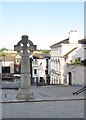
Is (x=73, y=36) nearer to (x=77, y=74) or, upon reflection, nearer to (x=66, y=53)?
(x=66, y=53)

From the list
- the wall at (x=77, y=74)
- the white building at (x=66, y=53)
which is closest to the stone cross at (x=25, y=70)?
the wall at (x=77, y=74)

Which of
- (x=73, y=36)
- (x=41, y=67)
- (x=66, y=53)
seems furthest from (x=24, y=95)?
(x=41, y=67)

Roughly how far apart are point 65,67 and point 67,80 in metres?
3.84

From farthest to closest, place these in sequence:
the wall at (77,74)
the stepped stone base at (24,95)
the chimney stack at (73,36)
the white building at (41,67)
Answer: the white building at (41,67) < the chimney stack at (73,36) < the wall at (77,74) < the stepped stone base at (24,95)

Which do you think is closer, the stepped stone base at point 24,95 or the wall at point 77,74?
the stepped stone base at point 24,95

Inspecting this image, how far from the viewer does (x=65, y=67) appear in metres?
53.7

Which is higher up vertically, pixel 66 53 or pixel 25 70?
pixel 66 53

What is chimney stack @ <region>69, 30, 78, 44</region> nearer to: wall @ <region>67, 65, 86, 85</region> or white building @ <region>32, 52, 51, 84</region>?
wall @ <region>67, 65, 86, 85</region>

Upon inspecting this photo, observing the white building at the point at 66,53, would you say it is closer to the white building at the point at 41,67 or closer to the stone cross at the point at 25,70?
the white building at the point at 41,67

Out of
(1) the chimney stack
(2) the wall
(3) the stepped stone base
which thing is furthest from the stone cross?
(1) the chimney stack

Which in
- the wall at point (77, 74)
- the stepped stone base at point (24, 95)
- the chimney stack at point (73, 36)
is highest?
the chimney stack at point (73, 36)

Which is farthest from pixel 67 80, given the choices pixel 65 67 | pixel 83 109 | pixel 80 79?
pixel 83 109

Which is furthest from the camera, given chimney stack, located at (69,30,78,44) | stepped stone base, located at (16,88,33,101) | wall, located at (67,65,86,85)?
chimney stack, located at (69,30,78,44)

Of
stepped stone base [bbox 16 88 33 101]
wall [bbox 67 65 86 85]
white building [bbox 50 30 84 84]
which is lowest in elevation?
stepped stone base [bbox 16 88 33 101]
